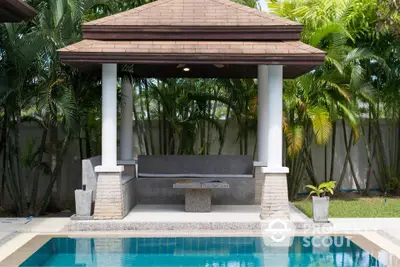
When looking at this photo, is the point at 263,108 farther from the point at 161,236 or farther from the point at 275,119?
the point at 161,236

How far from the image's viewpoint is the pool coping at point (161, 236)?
8284mm

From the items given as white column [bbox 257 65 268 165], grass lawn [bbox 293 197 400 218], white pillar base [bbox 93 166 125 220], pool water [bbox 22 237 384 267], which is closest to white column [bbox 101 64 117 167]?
white pillar base [bbox 93 166 125 220]

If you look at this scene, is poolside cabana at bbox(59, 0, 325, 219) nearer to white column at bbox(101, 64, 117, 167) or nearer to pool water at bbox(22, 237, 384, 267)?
white column at bbox(101, 64, 117, 167)

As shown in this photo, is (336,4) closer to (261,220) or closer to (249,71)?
(249,71)

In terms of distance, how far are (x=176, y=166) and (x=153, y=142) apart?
7.53ft

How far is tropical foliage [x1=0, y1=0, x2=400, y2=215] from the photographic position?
490 inches

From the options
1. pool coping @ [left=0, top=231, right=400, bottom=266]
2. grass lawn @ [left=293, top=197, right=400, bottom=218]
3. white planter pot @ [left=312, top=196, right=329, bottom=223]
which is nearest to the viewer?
pool coping @ [left=0, top=231, right=400, bottom=266]

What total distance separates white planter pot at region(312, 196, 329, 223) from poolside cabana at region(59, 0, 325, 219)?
55 centimetres

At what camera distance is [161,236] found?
10.2 metres

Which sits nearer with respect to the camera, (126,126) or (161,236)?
(161,236)

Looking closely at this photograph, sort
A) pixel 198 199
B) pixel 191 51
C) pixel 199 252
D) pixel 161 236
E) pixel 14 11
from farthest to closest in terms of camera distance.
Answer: pixel 198 199 → pixel 191 51 → pixel 161 236 → pixel 14 11 → pixel 199 252

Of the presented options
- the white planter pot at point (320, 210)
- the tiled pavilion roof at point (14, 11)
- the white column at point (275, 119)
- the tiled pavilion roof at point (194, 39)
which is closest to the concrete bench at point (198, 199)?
the white column at point (275, 119)

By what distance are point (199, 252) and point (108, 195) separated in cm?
264

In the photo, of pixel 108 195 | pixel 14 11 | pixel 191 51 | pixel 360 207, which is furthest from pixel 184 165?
pixel 14 11
